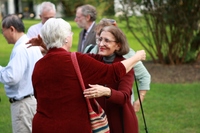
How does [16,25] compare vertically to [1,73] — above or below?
above

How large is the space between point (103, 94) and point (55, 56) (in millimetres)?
523

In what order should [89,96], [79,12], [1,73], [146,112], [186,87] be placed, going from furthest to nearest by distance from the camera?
[186,87] → [146,112] → [79,12] → [1,73] → [89,96]

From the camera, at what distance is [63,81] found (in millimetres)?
4504

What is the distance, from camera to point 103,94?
4680 millimetres

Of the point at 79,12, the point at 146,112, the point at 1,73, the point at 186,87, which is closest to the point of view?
the point at 1,73

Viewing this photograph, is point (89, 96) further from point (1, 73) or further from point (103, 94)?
point (1, 73)

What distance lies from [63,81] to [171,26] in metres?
12.3

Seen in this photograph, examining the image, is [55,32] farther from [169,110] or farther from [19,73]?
[169,110]

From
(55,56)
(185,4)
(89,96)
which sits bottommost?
(185,4)

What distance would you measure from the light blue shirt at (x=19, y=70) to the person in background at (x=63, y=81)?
4.48 feet

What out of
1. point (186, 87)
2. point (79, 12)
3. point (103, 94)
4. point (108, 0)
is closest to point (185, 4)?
point (108, 0)

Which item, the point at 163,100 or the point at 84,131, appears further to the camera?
the point at 163,100

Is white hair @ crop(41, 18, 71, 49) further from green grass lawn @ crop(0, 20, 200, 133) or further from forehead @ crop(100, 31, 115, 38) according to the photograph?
green grass lawn @ crop(0, 20, 200, 133)

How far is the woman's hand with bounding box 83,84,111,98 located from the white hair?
0.44 m
